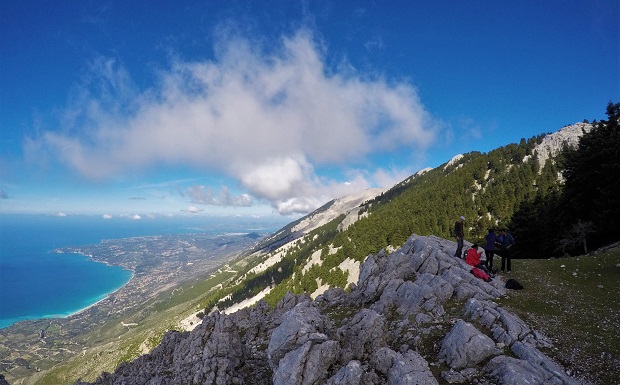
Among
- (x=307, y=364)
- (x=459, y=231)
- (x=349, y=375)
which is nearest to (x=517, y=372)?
(x=349, y=375)

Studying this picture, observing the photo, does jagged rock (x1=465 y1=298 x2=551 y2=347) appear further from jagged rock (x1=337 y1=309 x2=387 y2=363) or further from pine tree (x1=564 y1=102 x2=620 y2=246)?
pine tree (x1=564 y1=102 x2=620 y2=246)

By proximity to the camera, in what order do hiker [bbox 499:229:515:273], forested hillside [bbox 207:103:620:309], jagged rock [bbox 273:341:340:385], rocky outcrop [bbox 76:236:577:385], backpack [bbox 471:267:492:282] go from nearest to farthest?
rocky outcrop [bbox 76:236:577:385], jagged rock [bbox 273:341:340:385], backpack [bbox 471:267:492:282], hiker [bbox 499:229:515:273], forested hillside [bbox 207:103:620:309]

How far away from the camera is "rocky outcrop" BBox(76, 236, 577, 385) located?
1491cm

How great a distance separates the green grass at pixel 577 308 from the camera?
14781 mm

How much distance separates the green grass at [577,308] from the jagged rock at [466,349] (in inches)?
139

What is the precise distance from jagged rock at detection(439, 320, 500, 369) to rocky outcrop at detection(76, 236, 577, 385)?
0.05 m

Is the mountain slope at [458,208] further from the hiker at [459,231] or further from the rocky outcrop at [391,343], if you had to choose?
the rocky outcrop at [391,343]

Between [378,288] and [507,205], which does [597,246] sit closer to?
[378,288]

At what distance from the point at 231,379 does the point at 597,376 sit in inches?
907

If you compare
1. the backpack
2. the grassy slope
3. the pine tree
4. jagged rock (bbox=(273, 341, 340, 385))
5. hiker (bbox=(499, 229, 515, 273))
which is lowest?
jagged rock (bbox=(273, 341, 340, 385))

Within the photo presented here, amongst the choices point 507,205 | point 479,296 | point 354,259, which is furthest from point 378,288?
point 507,205

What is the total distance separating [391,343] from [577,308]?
43.5 ft

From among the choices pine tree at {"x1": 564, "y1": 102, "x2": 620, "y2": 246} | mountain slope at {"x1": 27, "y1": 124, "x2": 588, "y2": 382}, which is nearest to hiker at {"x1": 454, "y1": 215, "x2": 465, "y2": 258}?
pine tree at {"x1": 564, "y1": 102, "x2": 620, "y2": 246}

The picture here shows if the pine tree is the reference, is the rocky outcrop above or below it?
below
